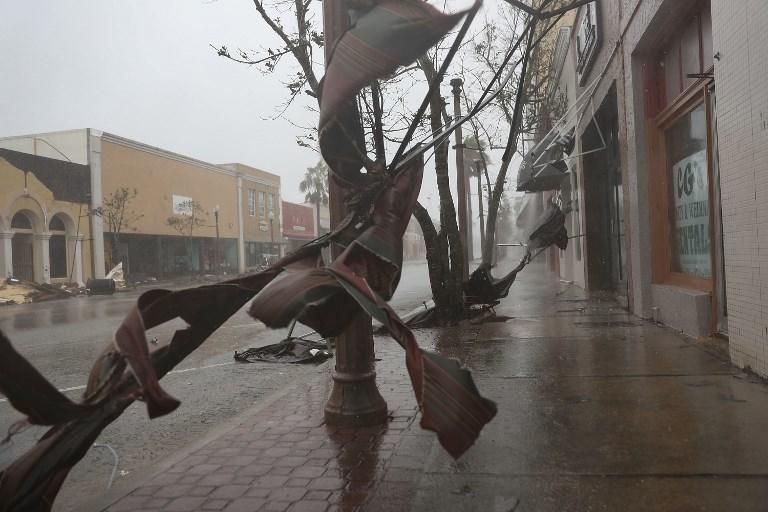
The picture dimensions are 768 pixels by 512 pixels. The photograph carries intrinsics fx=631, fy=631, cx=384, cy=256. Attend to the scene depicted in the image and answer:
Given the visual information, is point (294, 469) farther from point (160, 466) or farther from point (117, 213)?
point (117, 213)

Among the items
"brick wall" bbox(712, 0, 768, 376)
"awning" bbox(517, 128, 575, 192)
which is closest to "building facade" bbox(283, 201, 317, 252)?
"awning" bbox(517, 128, 575, 192)

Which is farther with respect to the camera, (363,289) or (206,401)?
(206,401)

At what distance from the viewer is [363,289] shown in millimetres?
2594

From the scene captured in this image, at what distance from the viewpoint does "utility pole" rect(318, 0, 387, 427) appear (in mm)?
4688

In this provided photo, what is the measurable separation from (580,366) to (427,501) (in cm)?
342

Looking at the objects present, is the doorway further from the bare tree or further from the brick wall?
the brick wall

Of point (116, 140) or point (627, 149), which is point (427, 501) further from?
point (116, 140)

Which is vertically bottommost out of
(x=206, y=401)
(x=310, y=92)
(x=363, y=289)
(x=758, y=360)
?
(x=206, y=401)

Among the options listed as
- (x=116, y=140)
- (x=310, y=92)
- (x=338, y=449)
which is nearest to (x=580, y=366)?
(x=338, y=449)

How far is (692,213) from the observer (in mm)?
7648

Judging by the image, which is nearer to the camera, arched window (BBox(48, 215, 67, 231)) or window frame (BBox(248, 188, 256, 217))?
arched window (BBox(48, 215, 67, 231))

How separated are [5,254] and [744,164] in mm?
31040

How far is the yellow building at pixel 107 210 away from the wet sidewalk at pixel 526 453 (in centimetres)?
2937

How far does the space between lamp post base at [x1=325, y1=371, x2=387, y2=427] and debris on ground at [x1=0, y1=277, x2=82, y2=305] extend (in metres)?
24.4
